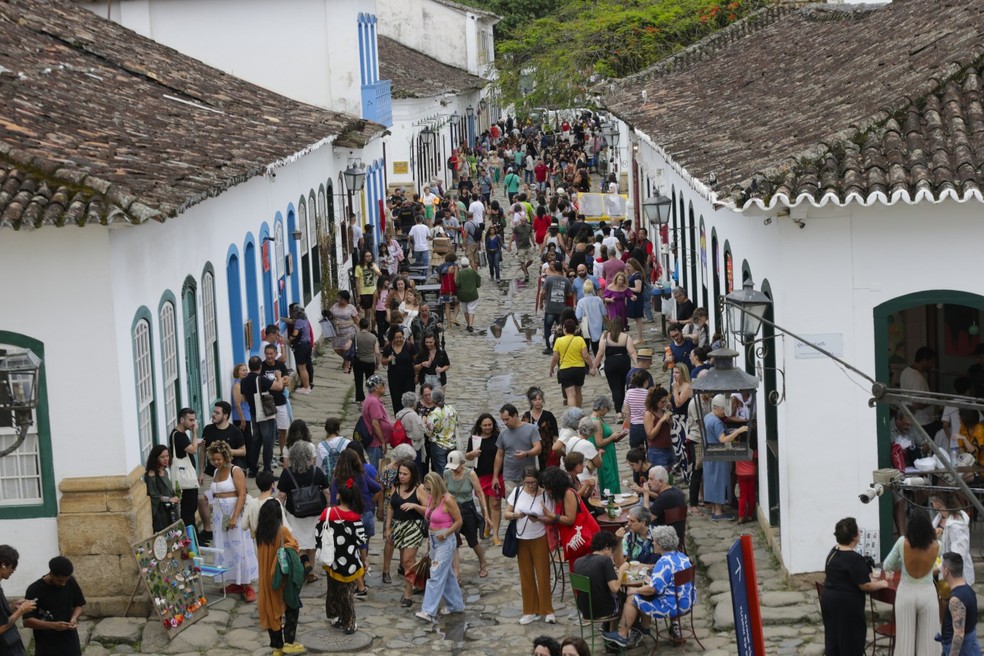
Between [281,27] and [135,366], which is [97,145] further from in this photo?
[281,27]

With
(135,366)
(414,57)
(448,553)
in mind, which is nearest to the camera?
(448,553)

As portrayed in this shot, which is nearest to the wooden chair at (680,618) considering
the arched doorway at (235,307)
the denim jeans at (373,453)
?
the denim jeans at (373,453)

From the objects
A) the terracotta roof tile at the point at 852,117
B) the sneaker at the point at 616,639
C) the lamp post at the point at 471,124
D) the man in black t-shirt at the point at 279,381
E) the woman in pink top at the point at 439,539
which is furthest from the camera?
the lamp post at the point at 471,124

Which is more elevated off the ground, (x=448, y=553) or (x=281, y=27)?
(x=281, y=27)

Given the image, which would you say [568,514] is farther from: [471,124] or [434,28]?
[471,124]

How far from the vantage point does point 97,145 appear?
15523mm

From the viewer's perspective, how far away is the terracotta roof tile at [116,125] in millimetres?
13258

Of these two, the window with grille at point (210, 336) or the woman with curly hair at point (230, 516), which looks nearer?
the woman with curly hair at point (230, 516)

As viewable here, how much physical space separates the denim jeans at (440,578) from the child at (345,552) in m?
0.68

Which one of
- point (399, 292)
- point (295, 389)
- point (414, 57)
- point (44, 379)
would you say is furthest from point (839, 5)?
point (414, 57)

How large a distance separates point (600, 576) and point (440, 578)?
72.5 inches

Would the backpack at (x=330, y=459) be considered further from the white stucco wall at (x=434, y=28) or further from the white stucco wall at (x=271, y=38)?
the white stucco wall at (x=434, y=28)

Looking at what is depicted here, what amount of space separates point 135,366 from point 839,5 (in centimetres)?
1784

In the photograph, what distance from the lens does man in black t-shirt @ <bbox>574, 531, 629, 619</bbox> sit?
12.4 metres
